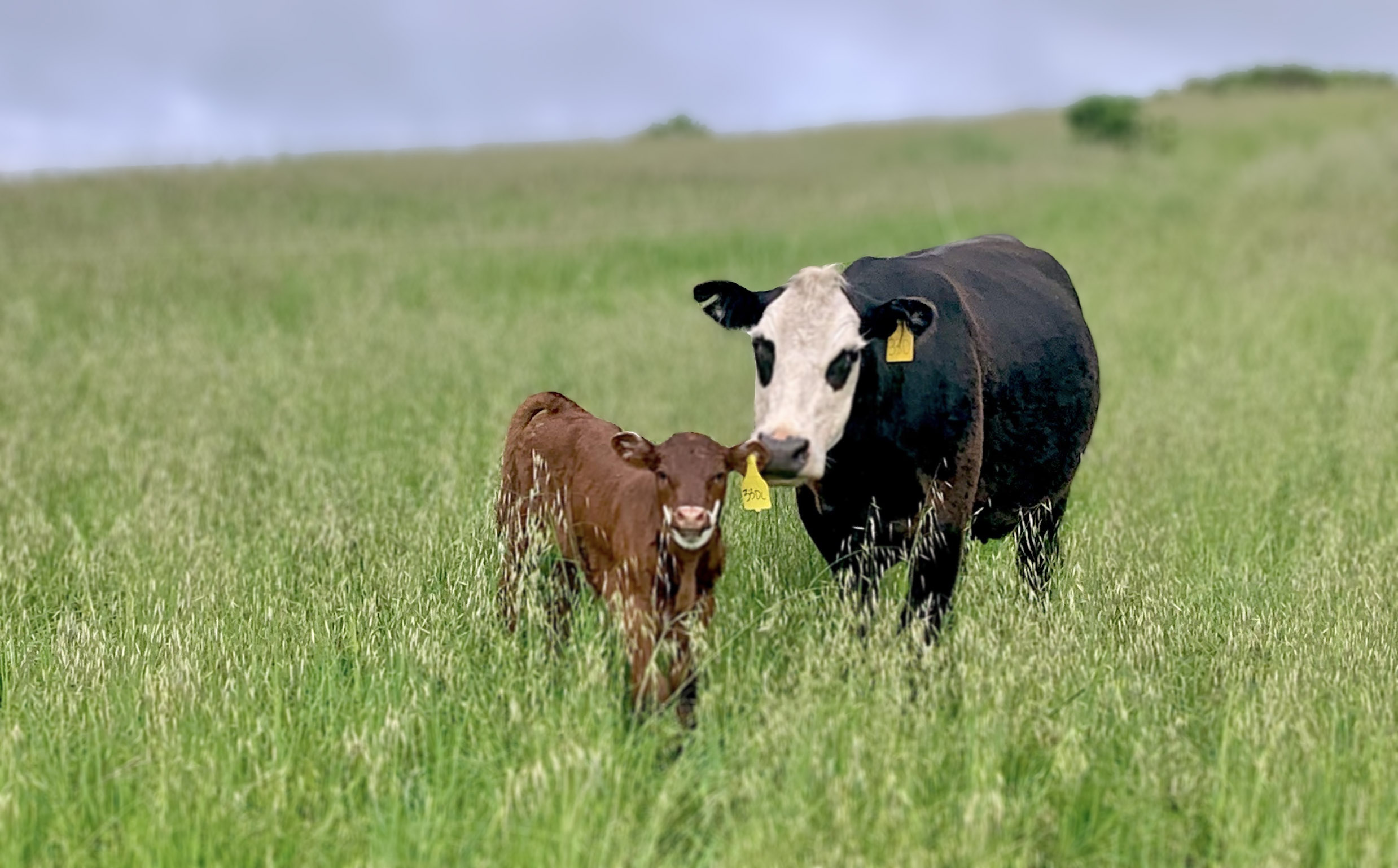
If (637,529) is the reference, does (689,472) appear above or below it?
above

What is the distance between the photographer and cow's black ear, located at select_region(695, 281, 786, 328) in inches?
172

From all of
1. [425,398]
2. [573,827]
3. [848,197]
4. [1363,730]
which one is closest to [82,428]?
[425,398]

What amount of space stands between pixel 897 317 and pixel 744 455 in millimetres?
916

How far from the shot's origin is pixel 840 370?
4242 millimetres

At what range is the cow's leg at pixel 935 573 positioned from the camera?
4633 millimetres

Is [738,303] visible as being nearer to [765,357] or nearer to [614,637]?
[765,357]

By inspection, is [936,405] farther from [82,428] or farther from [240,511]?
[82,428]

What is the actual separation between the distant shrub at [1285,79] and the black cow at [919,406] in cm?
6852

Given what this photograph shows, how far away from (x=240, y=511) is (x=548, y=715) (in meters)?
3.64

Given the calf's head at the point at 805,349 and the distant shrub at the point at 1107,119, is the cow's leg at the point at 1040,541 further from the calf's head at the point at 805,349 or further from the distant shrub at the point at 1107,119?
the distant shrub at the point at 1107,119

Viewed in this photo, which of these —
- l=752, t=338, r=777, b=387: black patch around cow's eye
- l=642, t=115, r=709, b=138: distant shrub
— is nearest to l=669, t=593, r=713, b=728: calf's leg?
l=752, t=338, r=777, b=387: black patch around cow's eye

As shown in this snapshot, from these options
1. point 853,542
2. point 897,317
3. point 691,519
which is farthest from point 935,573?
point 691,519

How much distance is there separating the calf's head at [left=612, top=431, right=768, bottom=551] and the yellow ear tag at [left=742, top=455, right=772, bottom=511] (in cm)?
4

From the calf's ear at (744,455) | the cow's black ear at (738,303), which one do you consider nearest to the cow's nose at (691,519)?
the calf's ear at (744,455)
